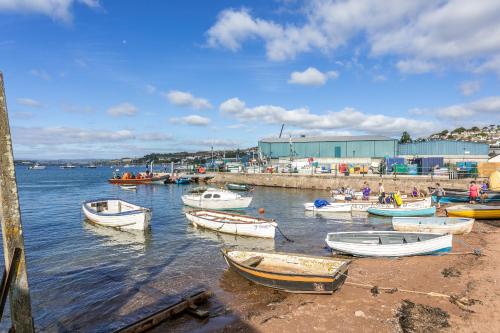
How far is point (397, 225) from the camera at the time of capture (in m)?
21.1

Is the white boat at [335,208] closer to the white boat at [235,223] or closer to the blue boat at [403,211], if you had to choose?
the blue boat at [403,211]

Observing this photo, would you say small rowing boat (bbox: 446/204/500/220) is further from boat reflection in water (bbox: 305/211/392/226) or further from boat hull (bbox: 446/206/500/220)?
boat reflection in water (bbox: 305/211/392/226)

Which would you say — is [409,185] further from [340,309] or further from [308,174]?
[340,309]

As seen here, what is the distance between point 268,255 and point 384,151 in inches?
2195

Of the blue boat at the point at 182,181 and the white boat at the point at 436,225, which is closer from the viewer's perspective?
the white boat at the point at 436,225

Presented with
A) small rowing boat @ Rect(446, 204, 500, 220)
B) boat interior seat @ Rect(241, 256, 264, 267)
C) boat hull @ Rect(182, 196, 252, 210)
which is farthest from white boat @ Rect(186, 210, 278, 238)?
small rowing boat @ Rect(446, 204, 500, 220)

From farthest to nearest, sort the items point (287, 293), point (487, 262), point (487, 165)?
point (487, 165)
point (487, 262)
point (287, 293)

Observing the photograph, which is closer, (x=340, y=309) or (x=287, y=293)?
(x=340, y=309)

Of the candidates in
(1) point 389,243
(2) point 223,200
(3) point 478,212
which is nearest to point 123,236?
(2) point 223,200

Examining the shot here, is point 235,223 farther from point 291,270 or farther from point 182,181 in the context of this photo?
point 182,181

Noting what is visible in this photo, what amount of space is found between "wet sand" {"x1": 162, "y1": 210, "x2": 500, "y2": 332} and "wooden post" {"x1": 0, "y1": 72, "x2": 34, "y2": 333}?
4489mm

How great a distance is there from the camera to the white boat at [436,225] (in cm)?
2032

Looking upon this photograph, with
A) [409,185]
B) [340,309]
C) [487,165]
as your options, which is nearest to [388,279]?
[340,309]

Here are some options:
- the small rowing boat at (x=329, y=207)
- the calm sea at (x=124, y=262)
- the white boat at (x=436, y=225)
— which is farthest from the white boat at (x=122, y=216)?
the white boat at (x=436, y=225)
